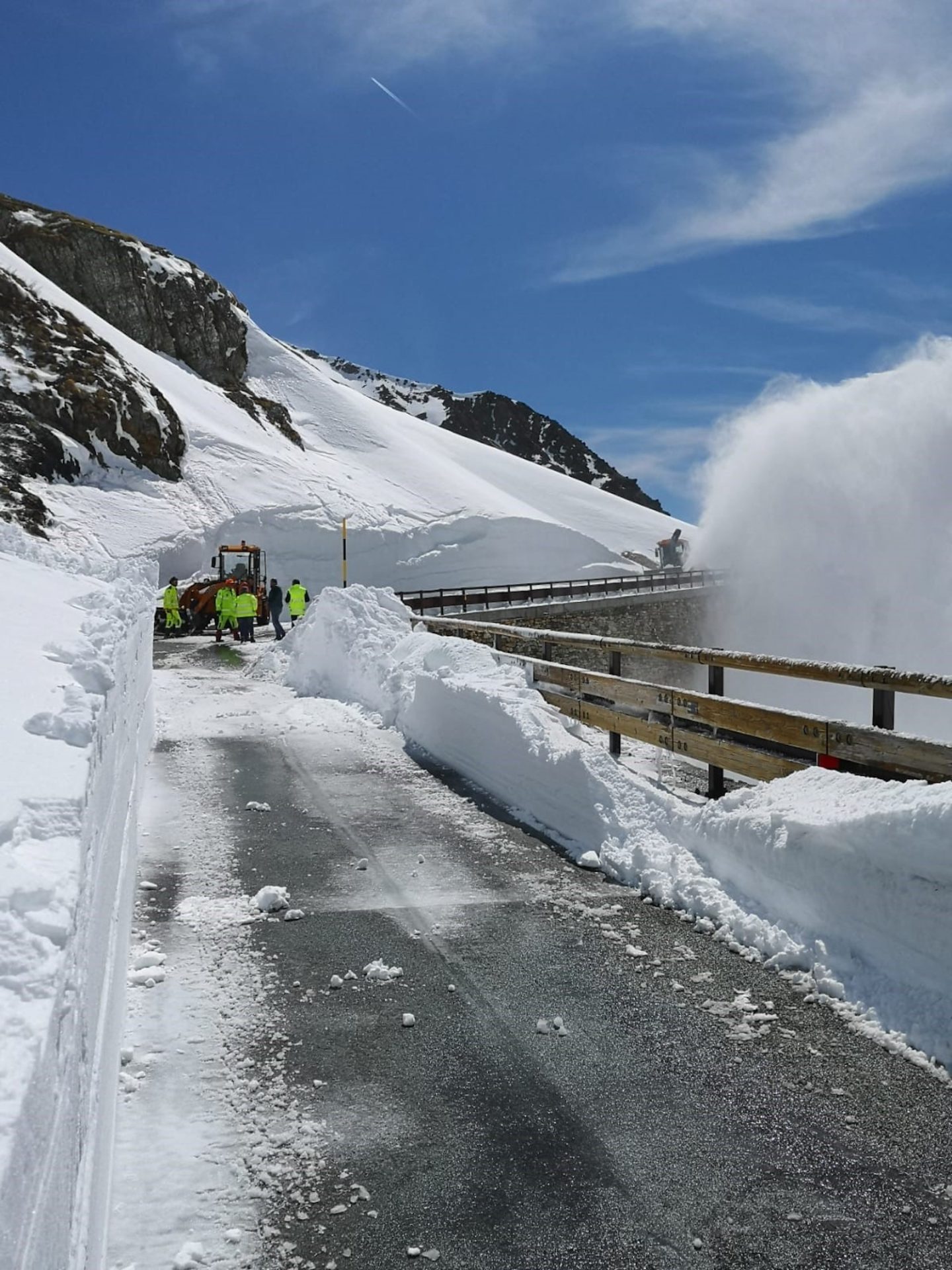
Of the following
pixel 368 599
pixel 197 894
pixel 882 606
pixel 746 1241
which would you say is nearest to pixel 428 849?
pixel 197 894

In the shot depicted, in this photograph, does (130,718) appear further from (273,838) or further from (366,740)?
(366,740)

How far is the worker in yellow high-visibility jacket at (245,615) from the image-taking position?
2581cm

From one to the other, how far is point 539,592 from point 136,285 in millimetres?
61938

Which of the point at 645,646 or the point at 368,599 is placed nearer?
the point at 645,646

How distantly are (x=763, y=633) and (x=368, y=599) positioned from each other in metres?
33.1

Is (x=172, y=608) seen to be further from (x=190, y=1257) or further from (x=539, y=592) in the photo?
(x=190, y=1257)

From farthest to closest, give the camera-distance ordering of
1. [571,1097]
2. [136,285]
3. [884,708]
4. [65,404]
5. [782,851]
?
1. [136,285]
2. [65,404]
3. [884,708]
4. [782,851]
5. [571,1097]

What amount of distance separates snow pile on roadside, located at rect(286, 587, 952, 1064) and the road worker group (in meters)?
17.4

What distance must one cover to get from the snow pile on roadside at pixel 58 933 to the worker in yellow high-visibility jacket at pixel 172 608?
25.1m

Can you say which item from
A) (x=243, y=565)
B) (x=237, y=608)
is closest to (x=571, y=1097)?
(x=237, y=608)

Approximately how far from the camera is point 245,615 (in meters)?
26.0

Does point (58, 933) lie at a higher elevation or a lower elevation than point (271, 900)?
higher

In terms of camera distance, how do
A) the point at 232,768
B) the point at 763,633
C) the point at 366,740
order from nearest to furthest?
the point at 232,768, the point at 366,740, the point at 763,633

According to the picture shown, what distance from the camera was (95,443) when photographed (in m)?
53.0
